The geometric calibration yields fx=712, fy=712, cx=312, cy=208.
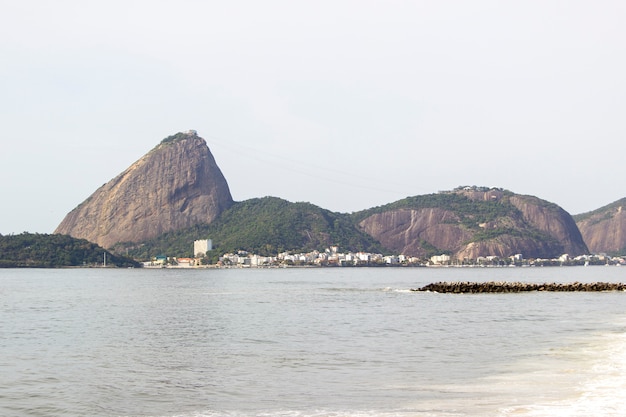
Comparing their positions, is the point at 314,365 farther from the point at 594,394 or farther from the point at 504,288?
the point at 504,288

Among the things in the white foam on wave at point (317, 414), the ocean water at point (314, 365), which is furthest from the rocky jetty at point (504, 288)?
the white foam on wave at point (317, 414)

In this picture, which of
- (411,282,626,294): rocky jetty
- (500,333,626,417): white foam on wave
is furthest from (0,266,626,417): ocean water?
(411,282,626,294): rocky jetty

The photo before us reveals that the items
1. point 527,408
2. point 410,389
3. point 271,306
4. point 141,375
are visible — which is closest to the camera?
point 527,408

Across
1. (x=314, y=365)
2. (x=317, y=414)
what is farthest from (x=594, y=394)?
(x=314, y=365)

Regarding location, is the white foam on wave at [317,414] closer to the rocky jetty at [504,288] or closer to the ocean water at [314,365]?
the ocean water at [314,365]

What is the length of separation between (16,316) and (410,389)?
3589 centimetres

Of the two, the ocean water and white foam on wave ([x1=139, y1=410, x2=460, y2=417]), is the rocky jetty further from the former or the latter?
white foam on wave ([x1=139, y1=410, x2=460, y2=417])

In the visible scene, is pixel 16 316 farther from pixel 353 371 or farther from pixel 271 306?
pixel 353 371

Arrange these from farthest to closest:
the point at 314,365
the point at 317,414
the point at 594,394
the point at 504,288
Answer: the point at 504,288 → the point at 314,365 → the point at 594,394 → the point at 317,414

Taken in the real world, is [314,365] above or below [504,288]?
below

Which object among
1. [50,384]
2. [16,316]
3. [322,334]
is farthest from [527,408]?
[16,316]

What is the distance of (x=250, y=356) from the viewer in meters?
27.2

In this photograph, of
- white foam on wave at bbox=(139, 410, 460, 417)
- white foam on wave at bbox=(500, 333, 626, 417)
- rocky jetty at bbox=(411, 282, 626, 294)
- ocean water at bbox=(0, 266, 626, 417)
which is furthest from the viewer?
rocky jetty at bbox=(411, 282, 626, 294)

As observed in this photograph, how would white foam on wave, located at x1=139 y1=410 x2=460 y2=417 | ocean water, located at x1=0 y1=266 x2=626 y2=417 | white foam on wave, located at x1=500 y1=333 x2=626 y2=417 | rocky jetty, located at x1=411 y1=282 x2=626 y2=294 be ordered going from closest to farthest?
1. white foam on wave, located at x1=500 y1=333 x2=626 y2=417
2. white foam on wave, located at x1=139 y1=410 x2=460 y2=417
3. ocean water, located at x1=0 y1=266 x2=626 y2=417
4. rocky jetty, located at x1=411 y1=282 x2=626 y2=294
